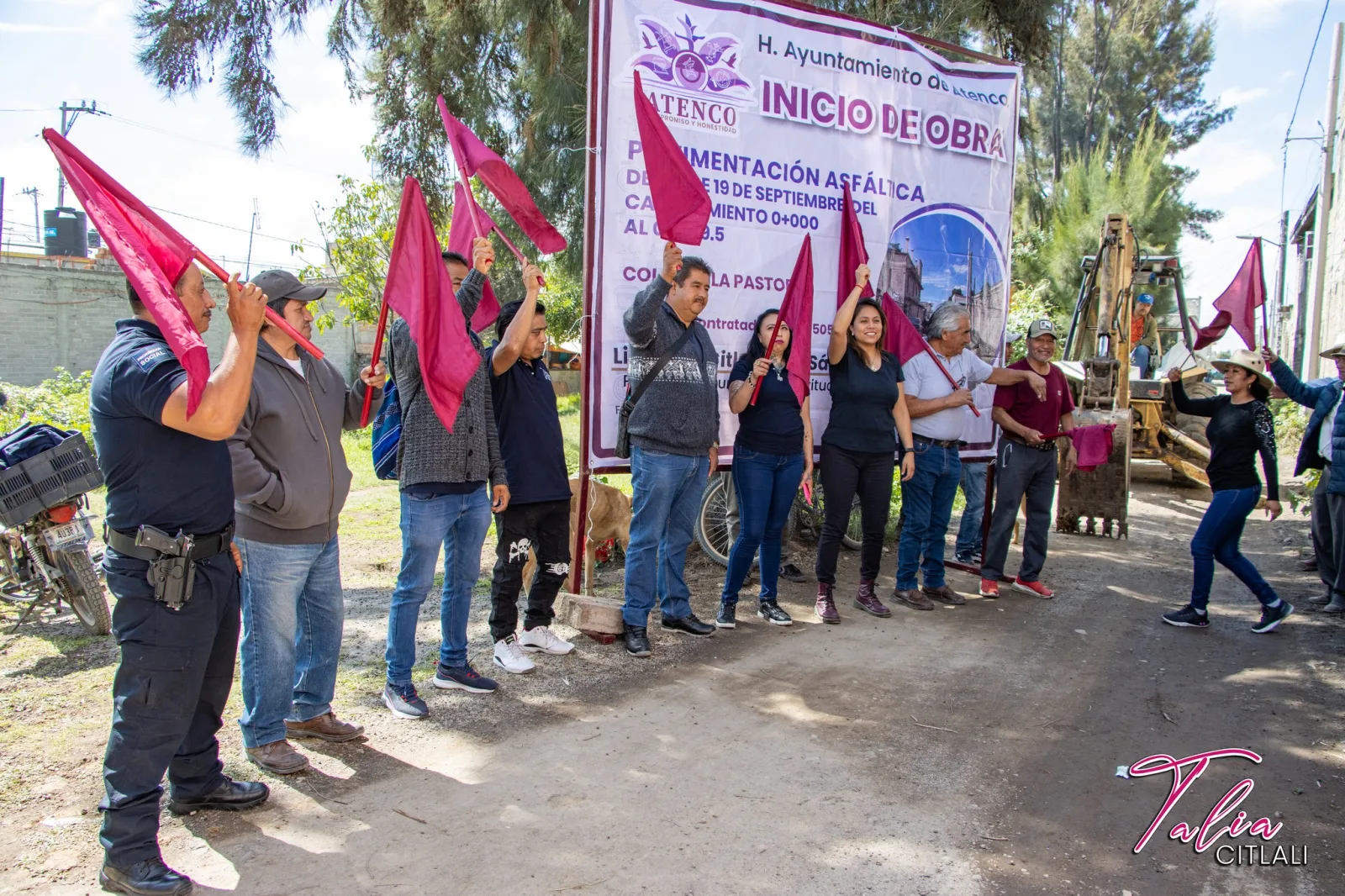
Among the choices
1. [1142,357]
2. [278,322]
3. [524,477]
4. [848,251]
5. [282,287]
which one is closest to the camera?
[278,322]

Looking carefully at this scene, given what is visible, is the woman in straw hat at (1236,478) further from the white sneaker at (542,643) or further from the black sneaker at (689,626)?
the white sneaker at (542,643)

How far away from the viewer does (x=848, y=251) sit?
6.55 meters

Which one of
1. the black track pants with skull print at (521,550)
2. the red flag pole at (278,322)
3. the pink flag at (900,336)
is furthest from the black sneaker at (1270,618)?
the red flag pole at (278,322)

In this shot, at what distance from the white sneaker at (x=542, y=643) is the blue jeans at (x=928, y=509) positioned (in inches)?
104

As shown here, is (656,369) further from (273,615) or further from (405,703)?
(273,615)

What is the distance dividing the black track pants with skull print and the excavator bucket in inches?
234

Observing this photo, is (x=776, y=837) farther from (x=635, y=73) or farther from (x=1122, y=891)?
(x=635, y=73)

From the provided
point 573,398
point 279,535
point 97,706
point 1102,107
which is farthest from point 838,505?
point 1102,107

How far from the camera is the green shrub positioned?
30.1ft

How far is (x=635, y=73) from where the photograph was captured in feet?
18.2

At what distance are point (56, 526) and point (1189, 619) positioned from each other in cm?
709

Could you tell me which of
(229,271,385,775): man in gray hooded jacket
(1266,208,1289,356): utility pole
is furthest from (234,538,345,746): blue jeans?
(1266,208,1289,356): utility pole

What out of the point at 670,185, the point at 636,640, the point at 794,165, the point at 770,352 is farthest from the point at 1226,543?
the point at 670,185

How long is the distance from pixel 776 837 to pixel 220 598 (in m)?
2.06
